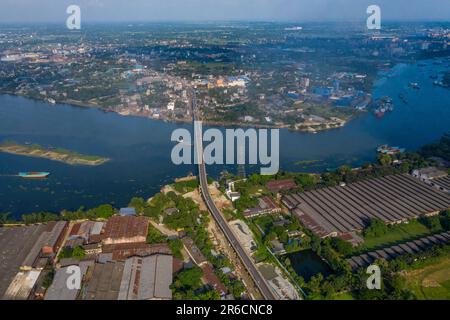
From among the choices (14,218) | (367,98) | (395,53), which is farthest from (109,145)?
(395,53)

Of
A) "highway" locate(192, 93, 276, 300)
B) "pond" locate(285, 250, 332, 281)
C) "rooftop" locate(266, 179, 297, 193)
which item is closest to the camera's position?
"highway" locate(192, 93, 276, 300)

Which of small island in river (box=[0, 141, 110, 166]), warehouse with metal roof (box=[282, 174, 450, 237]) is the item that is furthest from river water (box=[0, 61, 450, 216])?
warehouse with metal roof (box=[282, 174, 450, 237])

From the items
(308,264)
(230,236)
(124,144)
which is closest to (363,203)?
(308,264)

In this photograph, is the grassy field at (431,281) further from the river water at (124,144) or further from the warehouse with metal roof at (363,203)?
the river water at (124,144)

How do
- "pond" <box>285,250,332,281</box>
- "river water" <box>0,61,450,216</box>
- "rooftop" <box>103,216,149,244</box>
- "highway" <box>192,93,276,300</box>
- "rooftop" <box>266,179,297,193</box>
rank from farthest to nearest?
"river water" <box>0,61,450,216</box> → "rooftop" <box>266,179,297,193</box> → "rooftop" <box>103,216,149,244</box> → "pond" <box>285,250,332,281</box> → "highway" <box>192,93,276,300</box>

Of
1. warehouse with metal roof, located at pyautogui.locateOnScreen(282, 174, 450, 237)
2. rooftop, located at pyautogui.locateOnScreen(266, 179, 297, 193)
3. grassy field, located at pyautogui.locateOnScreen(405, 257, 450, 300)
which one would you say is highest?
rooftop, located at pyautogui.locateOnScreen(266, 179, 297, 193)

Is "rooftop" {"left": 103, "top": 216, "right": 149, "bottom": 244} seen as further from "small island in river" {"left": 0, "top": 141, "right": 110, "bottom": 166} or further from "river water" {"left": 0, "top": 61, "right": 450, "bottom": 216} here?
"small island in river" {"left": 0, "top": 141, "right": 110, "bottom": 166}

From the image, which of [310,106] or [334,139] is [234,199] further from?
[310,106]

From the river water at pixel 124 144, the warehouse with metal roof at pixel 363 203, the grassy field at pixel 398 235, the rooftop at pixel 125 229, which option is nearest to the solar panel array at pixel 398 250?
the grassy field at pixel 398 235

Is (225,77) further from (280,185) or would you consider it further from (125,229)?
(125,229)
